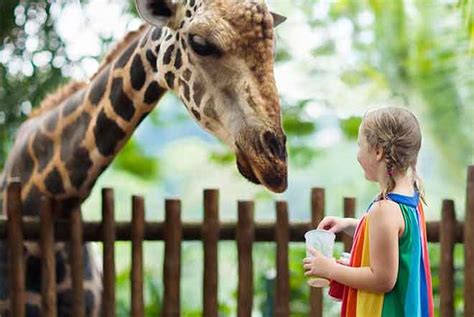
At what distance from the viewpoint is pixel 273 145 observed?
201 cm

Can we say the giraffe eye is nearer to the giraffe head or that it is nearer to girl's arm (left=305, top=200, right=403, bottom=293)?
the giraffe head

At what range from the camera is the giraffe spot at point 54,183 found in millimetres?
2395

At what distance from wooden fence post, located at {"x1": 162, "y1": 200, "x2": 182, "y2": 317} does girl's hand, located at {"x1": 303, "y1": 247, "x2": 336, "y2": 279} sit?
97cm

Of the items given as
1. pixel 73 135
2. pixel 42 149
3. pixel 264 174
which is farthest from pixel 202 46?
pixel 42 149

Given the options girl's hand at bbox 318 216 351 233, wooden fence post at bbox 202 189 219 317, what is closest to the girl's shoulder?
girl's hand at bbox 318 216 351 233

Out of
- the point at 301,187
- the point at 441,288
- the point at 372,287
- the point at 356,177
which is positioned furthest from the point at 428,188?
the point at 372,287

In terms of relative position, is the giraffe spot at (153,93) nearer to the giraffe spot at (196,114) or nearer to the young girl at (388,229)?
the giraffe spot at (196,114)

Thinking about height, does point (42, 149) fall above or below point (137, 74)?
below

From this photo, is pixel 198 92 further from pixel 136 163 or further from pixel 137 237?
pixel 136 163

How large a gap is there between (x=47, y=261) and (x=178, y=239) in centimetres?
30

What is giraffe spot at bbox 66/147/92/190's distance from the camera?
2354mm

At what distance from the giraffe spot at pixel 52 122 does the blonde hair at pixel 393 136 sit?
1087 millimetres

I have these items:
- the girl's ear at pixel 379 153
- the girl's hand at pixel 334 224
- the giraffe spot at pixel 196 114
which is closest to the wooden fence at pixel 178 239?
the giraffe spot at pixel 196 114

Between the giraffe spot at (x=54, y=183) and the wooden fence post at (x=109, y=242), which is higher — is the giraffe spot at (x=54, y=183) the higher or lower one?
the higher one
